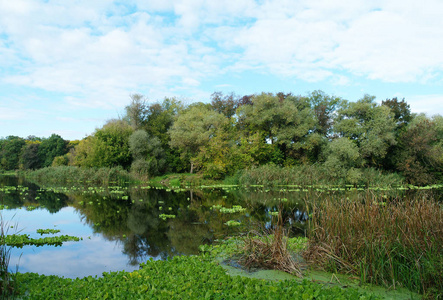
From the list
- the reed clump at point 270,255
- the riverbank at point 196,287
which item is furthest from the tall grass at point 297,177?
the riverbank at point 196,287

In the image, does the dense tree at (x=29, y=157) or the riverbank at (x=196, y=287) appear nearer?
the riverbank at (x=196, y=287)

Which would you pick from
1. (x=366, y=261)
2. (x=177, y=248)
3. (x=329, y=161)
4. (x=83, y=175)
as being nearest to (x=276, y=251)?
(x=366, y=261)

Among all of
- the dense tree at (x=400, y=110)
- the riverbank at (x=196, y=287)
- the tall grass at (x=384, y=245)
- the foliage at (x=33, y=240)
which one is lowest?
the foliage at (x=33, y=240)

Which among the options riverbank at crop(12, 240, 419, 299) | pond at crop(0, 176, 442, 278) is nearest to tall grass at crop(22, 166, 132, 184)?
pond at crop(0, 176, 442, 278)

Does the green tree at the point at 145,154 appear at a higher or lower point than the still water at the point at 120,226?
higher

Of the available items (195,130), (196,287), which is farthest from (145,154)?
(196,287)

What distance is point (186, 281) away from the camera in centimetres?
522

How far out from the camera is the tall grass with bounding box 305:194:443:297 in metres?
4.95

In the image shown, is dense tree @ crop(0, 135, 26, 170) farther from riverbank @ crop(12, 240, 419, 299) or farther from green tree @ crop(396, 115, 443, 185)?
green tree @ crop(396, 115, 443, 185)

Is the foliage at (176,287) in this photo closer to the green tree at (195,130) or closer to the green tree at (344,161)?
the green tree at (344,161)

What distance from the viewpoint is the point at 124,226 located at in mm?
11453

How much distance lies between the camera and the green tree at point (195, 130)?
3167 centimetres

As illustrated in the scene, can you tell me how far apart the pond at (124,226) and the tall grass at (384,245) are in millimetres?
665

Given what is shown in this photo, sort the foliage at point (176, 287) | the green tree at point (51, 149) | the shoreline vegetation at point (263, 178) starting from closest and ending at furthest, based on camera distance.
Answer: the foliage at point (176, 287) → the shoreline vegetation at point (263, 178) → the green tree at point (51, 149)
